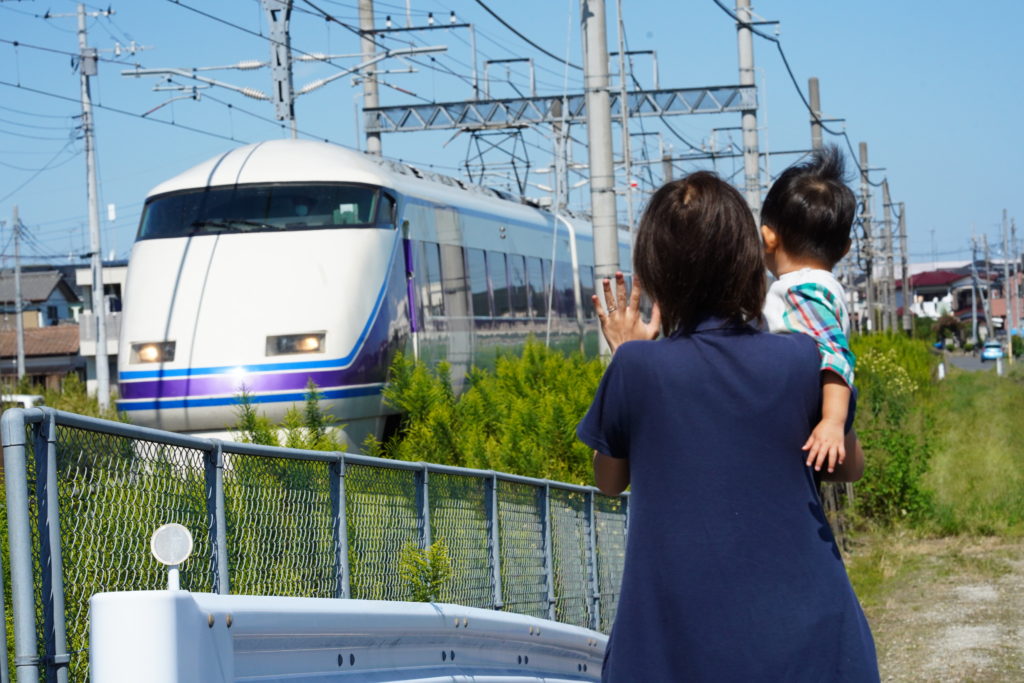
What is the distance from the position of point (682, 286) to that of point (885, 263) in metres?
58.8

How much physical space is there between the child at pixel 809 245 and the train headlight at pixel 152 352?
10793 mm

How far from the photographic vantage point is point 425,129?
29.4m

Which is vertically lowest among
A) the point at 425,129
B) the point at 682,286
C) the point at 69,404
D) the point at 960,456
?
the point at 960,456

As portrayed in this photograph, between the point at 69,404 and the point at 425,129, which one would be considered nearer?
the point at 69,404

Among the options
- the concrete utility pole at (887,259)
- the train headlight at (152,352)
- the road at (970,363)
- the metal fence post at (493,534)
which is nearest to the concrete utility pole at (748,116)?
the train headlight at (152,352)

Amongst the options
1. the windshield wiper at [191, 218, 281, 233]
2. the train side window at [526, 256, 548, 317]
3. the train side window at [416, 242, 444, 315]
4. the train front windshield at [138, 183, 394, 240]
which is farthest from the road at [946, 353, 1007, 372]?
the windshield wiper at [191, 218, 281, 233]

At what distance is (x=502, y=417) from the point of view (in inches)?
527

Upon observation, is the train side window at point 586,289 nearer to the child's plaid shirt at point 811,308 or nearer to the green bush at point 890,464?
the green bush at point 890,464

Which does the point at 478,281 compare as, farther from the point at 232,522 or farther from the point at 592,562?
the point at 232,522

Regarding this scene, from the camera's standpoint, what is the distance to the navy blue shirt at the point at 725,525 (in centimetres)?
286

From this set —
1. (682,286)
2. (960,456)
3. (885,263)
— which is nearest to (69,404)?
(960,456)

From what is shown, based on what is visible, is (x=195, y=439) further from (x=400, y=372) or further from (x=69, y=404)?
(x=69, y=404)

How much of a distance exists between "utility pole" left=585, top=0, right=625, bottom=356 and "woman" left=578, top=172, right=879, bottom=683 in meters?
9.61

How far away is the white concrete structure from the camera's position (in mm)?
2752
